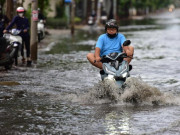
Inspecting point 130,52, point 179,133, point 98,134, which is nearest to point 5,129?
point 98,134

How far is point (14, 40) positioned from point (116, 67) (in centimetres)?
718

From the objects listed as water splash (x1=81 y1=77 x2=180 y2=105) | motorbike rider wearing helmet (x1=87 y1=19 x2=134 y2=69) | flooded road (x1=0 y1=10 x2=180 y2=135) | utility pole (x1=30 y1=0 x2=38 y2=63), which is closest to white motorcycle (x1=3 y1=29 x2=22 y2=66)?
flooded road (x1=0 y1=10 x2=180 y2=135)

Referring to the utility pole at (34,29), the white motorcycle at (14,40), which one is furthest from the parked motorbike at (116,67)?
the utility pole at (34,29)

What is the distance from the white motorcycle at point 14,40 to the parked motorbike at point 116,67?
631 cm

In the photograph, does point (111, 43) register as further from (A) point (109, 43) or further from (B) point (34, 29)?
(B) point (34, 29)

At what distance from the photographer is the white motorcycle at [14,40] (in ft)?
57.5

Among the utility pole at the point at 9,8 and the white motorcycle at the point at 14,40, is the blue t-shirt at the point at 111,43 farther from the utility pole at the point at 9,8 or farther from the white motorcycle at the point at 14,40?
the utility pole at the point at 9,8

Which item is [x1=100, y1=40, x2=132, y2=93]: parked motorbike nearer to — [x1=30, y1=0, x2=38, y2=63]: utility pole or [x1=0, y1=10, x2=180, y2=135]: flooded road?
[x1=0, y1=10, x2=180, y2=135]: flooded road

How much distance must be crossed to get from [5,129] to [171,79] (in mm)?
7229

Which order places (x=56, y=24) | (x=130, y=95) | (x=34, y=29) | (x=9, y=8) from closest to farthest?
(x=130, y=95) < (x=34, y=29) < (x=9, y=8) < (x=56, y=24)

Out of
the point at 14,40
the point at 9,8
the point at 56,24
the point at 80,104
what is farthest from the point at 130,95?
the point at 56,24

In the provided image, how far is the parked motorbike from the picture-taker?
11.2m

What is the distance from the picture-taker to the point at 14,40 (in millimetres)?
17922

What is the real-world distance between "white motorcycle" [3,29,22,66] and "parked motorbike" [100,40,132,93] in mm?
6312
